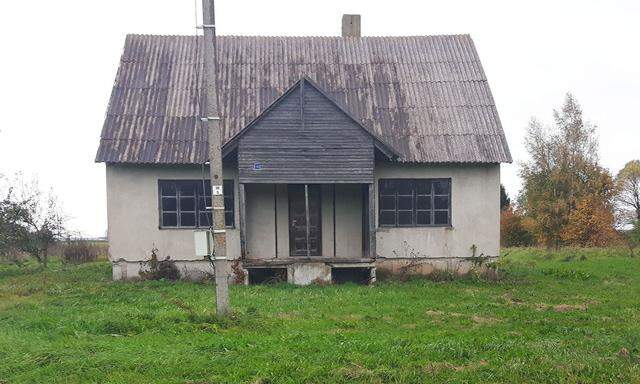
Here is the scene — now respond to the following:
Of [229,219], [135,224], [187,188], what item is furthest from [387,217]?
[135,224]

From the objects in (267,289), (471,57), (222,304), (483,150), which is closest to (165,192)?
(267,289)

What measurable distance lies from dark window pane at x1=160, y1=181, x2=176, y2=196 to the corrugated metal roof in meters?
0.76

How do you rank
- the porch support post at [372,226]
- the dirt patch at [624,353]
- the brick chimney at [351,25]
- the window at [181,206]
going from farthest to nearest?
the brick chimney at [351,25], the window at [181,206], the porch support post at [372,226], the dirt patch at [624,353]

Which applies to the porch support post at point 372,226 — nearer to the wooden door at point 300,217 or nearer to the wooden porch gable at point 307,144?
Result: the wooden porch gable at point 307,144

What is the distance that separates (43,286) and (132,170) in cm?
382

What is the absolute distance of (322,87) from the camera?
19453 mm

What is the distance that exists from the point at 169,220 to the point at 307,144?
Result: 4.51 meters

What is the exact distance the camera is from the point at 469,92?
19266 millimetres

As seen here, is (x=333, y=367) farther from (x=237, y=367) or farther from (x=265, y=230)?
(x=265, y=230)

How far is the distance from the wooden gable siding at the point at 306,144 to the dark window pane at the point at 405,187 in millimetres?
1742

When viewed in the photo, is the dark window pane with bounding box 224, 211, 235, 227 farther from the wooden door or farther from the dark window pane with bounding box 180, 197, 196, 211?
the wooden door

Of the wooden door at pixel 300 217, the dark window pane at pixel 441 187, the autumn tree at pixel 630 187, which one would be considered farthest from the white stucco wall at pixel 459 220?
the autumn tree at pixel 630 187

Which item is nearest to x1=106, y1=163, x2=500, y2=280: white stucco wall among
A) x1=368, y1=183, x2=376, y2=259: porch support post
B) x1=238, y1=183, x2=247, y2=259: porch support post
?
x1=368, y1=183, x2=376, y2=259: porch support post

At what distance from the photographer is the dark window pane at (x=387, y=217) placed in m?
17.8
